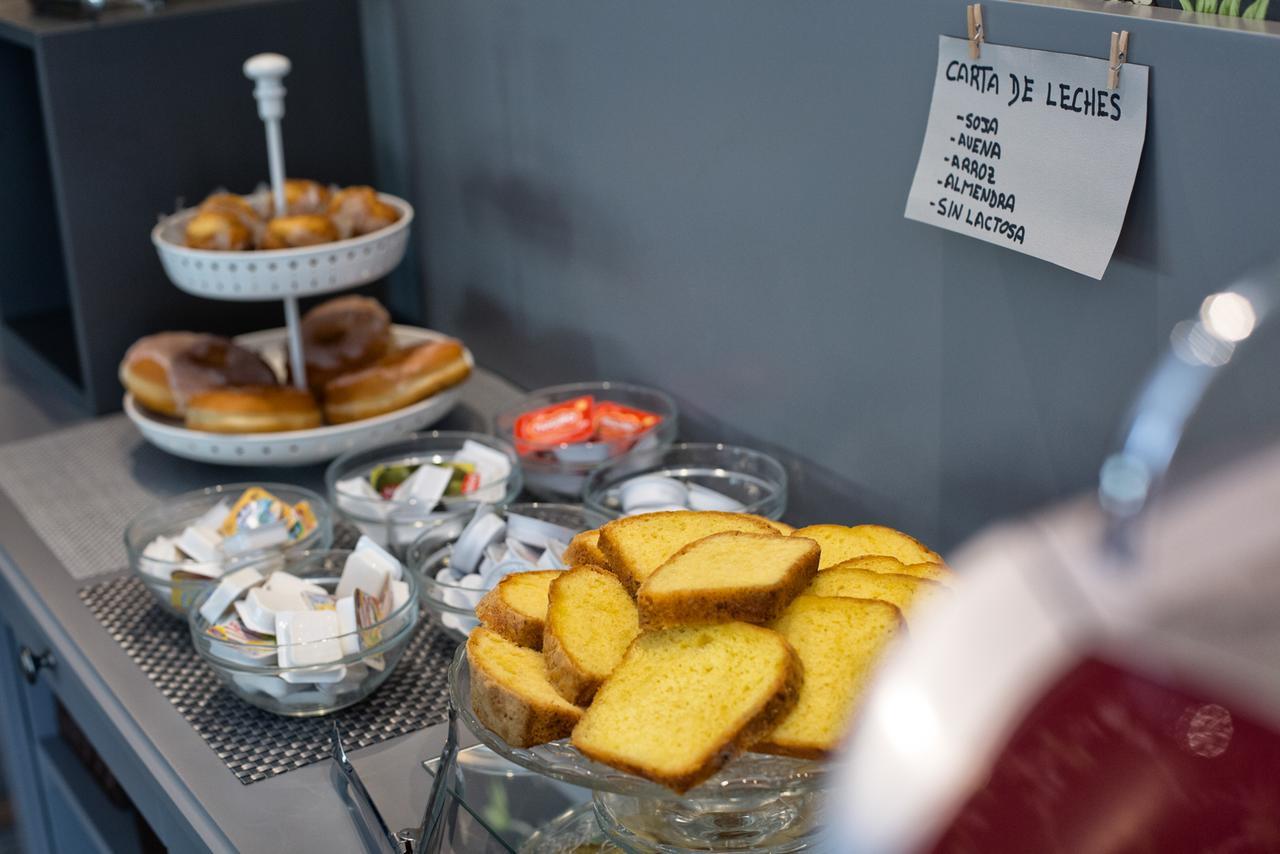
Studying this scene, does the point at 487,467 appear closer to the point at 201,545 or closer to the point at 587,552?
the point at 201,545

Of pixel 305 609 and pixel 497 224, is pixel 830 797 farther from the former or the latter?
pixel 497 224

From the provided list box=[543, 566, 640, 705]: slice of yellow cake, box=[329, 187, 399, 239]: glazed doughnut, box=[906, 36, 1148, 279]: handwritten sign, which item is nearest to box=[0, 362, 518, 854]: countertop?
box=[543, 566, 640, 705]: slice of yellow cake

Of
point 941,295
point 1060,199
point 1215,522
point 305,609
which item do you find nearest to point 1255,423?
point 1215,522

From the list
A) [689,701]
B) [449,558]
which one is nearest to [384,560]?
[449,558]

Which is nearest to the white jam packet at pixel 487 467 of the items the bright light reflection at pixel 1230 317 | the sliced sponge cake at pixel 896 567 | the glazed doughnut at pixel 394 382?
the glazed doughnut at pixel 394 382

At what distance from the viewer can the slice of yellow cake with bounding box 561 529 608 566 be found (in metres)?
0.83

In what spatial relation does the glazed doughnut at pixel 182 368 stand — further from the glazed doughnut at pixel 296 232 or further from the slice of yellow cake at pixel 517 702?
the slice of yellow cake at pixel 517 702

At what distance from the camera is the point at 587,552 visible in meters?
0.83

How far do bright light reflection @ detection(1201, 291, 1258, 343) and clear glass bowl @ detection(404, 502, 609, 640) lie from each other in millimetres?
747

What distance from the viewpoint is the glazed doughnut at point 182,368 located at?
1436 mm

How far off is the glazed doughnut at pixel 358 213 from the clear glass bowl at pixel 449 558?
38 cm

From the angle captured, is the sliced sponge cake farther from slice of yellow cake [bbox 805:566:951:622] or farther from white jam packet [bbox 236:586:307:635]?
white jam packet [bbox 236:586:307:635]

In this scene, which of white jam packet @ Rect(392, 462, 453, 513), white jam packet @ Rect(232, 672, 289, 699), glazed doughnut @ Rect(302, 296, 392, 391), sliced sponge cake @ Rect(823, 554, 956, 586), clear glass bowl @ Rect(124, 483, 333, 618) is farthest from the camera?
glazed doughnut @ Rect(302, 296, 392, 391)

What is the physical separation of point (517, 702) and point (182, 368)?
88 centimetres
